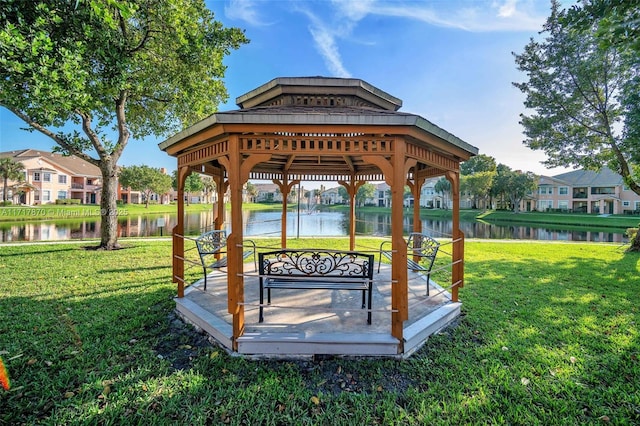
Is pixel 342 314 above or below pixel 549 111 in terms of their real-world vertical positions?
below

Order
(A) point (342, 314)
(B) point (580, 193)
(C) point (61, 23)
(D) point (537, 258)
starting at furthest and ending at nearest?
1. (B) point (580, 193)
2. (D) point (537, 258)
3. (C) point (61, 23)
4. (A) point (342, 314)

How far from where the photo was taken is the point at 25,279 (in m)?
5.95

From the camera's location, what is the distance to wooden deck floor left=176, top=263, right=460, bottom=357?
3170mm

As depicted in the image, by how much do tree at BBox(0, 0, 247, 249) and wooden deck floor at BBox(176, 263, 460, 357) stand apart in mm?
5156

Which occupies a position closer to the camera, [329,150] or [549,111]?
[329,150]

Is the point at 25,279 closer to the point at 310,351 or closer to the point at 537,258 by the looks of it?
the point at 310,351

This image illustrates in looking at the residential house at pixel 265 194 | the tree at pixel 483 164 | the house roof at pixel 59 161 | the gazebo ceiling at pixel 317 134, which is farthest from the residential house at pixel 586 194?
the house roof at pixel 59 161

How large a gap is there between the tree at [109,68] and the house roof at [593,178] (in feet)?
169

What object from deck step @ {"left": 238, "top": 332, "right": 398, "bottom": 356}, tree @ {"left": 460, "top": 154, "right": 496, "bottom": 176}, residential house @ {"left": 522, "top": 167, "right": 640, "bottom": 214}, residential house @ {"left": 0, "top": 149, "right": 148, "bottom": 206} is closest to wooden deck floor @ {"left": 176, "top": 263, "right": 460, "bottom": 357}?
deck step @ {"left": 238, "top": 332, "right": 398, "bottom": 356}

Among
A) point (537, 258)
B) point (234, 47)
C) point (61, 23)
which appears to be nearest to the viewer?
point (61, 23)

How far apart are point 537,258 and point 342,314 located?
27.2 ft

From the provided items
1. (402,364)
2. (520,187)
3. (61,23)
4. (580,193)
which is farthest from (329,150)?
(580,193)

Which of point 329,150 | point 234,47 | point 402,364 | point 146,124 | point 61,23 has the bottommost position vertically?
point 402,364

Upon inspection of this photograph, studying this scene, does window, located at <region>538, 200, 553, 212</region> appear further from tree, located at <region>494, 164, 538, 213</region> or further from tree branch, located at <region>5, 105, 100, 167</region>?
tree branch, located at <region>5, 105, 100, 167</region>
